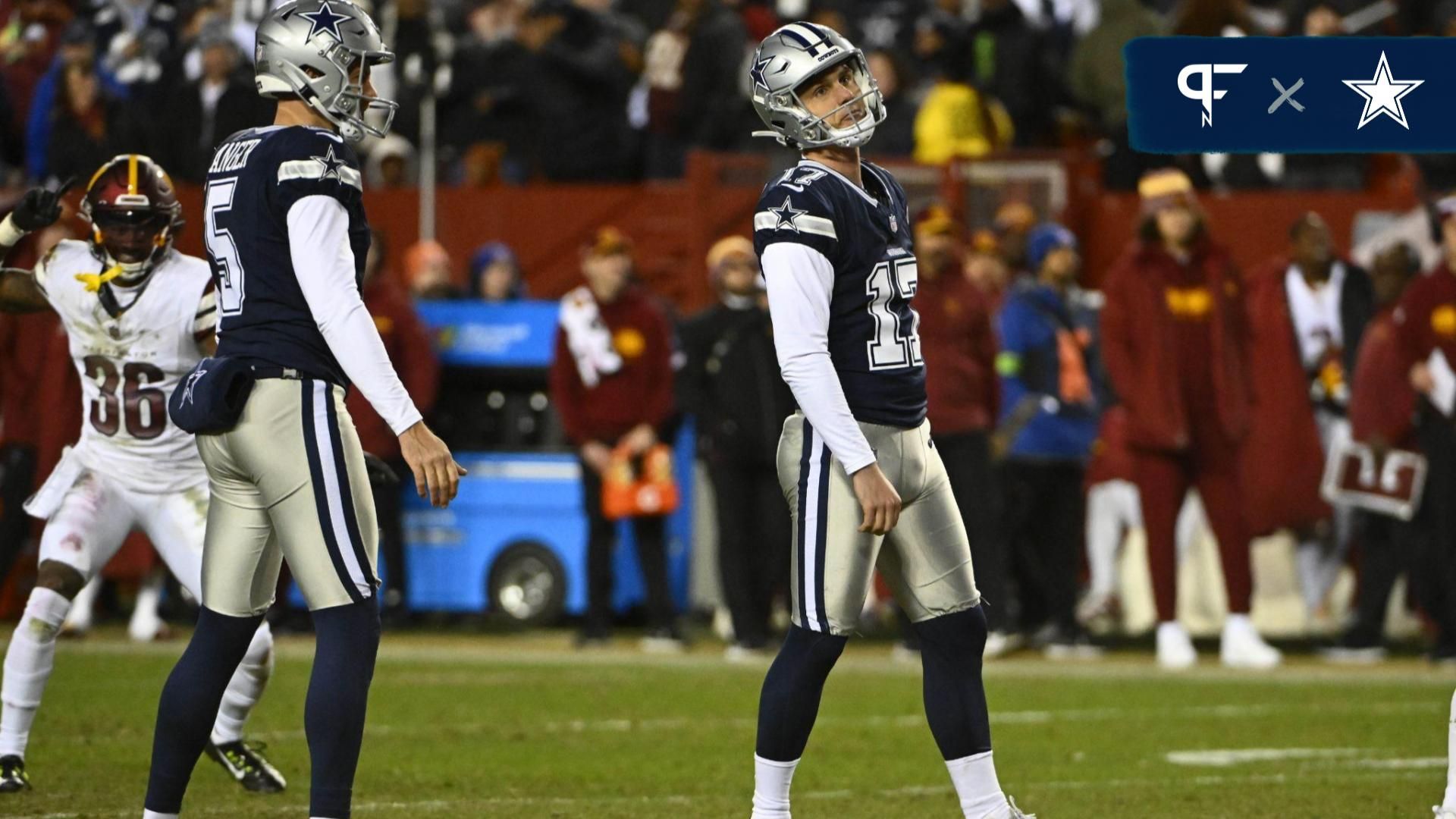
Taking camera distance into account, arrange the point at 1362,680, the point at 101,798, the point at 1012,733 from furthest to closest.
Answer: the point at 1362,680 < the point at 1012,733 < the point at 101,798

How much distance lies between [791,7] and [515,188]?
117 inches

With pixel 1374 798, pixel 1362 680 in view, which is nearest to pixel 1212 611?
pixel 1362 680

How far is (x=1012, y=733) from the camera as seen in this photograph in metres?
10.2

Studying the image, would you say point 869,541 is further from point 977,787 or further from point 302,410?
point 302,410

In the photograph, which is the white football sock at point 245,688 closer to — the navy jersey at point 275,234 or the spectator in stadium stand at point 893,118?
the navy jersey at point 275,234

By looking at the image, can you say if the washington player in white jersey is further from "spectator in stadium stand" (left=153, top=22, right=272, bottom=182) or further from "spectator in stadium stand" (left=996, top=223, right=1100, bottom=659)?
"spectator in stadium stand" (left=153, top=22, right=272, bottom=182)

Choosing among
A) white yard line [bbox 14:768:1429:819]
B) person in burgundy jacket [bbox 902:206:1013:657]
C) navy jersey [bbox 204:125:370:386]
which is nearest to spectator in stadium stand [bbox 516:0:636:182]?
person in burgundy jacket [bbox 902:206:1013:657]

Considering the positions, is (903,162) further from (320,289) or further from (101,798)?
(320,289)

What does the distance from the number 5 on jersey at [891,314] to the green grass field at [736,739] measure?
192 cm

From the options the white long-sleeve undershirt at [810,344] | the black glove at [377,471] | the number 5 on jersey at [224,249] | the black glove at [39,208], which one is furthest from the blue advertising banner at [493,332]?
the white long-sleeve undershirt at [810,344]

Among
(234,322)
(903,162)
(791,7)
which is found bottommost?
(234,322)

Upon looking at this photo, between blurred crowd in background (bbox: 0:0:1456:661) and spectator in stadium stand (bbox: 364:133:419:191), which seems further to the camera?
spectator in stadium stand (bbox: 364:133:419:191)

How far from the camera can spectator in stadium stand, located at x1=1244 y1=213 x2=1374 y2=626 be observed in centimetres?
1412

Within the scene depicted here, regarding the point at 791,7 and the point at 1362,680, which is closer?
the point at 1362,680
